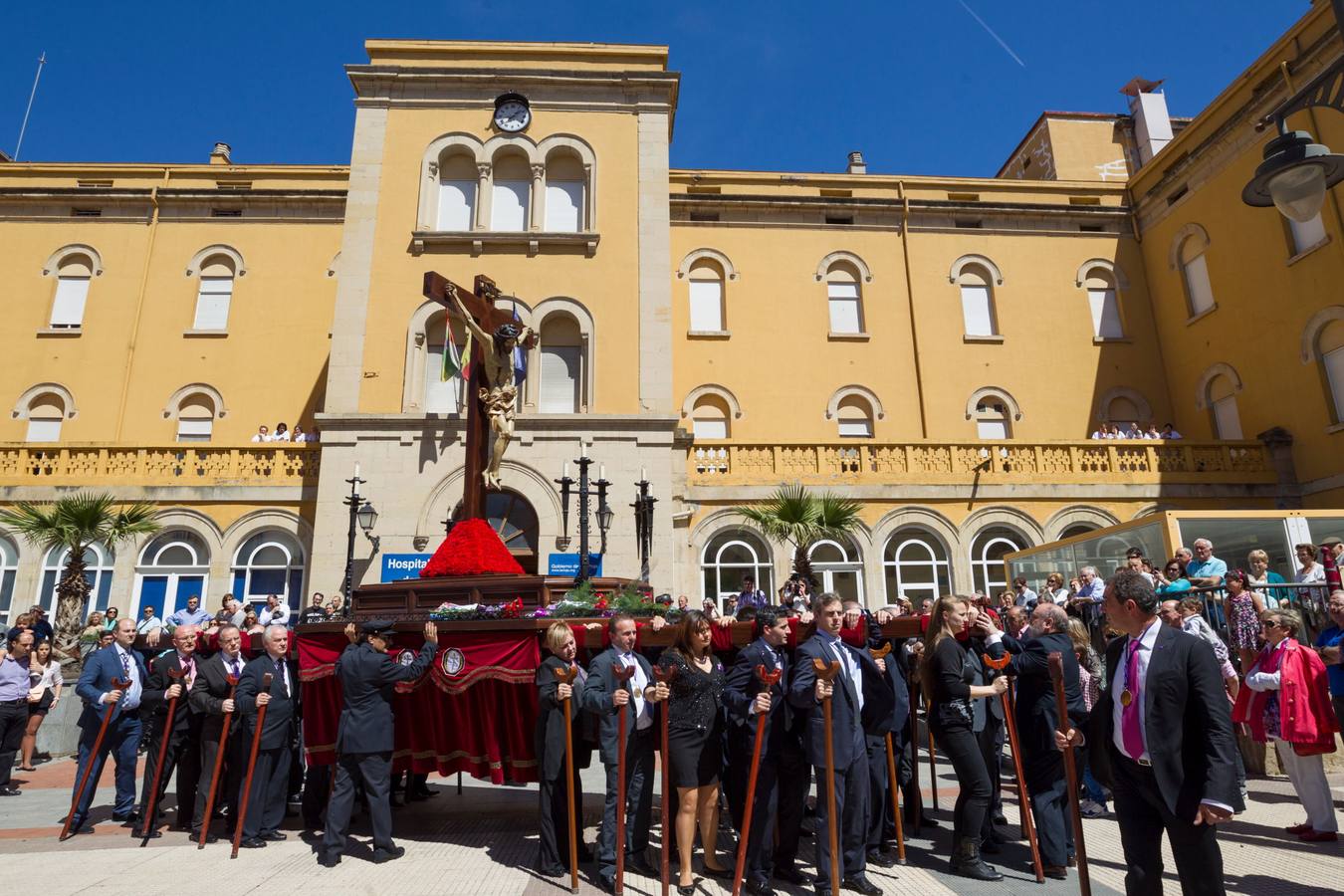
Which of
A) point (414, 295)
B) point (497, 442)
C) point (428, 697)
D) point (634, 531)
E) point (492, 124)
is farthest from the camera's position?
point (492, 124)

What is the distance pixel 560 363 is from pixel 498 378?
4.39m

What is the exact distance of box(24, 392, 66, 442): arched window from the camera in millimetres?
24094

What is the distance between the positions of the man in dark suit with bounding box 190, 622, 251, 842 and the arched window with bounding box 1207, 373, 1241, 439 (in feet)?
83.0

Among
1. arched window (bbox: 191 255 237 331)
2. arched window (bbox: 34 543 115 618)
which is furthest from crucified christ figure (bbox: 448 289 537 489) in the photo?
arched window (bbox: 191 255 237 331)

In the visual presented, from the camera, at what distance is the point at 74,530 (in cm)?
1619

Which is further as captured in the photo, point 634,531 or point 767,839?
point 634,531

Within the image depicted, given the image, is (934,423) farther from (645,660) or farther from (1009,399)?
(645,660)

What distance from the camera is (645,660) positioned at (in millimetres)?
7031

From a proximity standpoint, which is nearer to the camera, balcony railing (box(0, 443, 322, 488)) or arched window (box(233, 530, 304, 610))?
arched window (box(233, 530, 304, 610))

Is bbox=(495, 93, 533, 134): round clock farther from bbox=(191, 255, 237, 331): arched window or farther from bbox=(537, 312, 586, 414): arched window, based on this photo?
bbox=(191, 255, 237, 331): arched window

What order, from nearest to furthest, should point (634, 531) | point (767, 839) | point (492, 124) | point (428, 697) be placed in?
point (767, 839)
point (428, 697)
point (634, 531)
point (492, 124)

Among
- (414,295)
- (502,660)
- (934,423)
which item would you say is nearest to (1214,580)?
(502,660)

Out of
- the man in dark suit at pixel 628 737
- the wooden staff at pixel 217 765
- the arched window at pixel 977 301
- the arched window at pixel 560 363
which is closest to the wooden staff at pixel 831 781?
the man in dark suit at pixel 628 737

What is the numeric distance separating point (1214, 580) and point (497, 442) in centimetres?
1213
